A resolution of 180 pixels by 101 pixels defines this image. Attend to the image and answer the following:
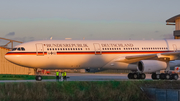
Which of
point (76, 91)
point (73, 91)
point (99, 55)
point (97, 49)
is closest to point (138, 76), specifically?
point (99, 55)

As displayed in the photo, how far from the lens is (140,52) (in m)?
37.7

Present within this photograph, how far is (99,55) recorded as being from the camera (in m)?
36.2

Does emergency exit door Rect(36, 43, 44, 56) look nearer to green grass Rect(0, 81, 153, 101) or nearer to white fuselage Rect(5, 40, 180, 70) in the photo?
white fuselage Rect(5, 40, 180, 70)

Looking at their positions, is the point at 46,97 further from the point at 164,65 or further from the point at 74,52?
the point at 164,65

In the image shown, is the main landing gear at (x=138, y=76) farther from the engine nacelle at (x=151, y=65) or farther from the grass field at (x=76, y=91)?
the grass field at (x=76, y=91)

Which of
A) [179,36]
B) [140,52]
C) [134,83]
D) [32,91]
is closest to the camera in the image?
[32,91]

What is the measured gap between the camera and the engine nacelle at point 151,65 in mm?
35344

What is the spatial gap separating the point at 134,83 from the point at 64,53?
910 cm

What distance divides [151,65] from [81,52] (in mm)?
8230

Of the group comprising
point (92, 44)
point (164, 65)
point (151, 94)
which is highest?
point (92, 44)

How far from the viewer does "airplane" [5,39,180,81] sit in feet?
113

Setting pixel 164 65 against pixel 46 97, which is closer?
pixel 46 97

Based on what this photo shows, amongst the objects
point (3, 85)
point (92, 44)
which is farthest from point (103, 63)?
point (3, 85)

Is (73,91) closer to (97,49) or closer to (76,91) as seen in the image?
(76,91)
